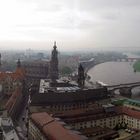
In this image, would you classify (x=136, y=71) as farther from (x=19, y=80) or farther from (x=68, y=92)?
(x=68, y=92)

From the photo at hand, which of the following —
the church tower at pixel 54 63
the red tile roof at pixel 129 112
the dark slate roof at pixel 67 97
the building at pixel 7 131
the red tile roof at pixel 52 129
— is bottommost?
the building at pixel 7 131

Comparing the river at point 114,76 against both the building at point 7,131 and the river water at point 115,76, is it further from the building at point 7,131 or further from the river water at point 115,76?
the building at point 7,131

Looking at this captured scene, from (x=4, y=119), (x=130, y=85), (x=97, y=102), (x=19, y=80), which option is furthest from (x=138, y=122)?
(x=130, y=85)

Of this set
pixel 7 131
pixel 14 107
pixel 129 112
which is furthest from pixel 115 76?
pixel 7 131

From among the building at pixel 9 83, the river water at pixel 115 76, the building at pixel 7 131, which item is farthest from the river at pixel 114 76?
the building at pixel 7 131

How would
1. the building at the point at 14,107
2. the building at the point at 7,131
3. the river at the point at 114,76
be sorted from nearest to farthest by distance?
the building at the point at 7,131 → the building at the point at 14,107 → the river at the point at 114,76

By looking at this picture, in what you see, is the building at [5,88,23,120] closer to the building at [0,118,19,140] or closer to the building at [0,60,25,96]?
the building at [0,118,19,140]

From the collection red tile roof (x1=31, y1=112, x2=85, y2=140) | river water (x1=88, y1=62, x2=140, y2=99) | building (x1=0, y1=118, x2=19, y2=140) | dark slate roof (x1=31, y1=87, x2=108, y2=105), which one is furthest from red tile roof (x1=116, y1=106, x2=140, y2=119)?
river water (x1=88, y1=62, x2=140, y2=99)
